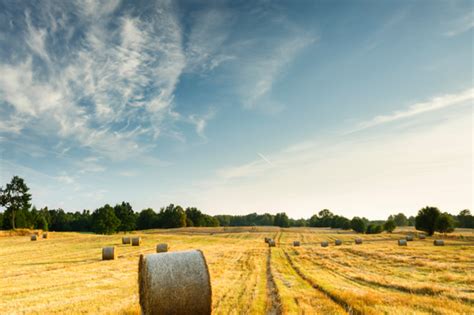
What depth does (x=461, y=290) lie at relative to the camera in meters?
14.3

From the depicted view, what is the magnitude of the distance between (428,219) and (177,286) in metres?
73.5

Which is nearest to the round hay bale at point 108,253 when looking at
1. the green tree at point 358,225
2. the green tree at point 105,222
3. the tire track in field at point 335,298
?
the tire track in field at point 335,298

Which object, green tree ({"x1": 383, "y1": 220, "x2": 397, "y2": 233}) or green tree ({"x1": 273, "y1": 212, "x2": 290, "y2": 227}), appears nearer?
green tree ({"x1": 383, "y1": 220, "x2": 397, "y2": 233})

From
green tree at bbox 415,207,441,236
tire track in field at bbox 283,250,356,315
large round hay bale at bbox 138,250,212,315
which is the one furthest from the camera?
green tree at bbox 415,207,441,236

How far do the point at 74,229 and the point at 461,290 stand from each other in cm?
14514

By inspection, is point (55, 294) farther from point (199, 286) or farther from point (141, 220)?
point (141, 220)

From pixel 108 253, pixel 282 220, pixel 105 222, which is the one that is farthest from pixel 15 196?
pixel 282 220

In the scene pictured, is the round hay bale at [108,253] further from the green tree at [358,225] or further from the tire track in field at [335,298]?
the green tree at [358,225]

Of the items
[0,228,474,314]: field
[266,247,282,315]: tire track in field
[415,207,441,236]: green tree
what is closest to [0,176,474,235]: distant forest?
[415,207,441,236]: green tree

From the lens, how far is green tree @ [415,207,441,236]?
69.7 meters

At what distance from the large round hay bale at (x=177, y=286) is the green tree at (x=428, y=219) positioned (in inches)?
2853

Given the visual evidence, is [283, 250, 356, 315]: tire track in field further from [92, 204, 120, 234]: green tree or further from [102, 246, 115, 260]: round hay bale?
[92, 204, 120, 234]: green tree

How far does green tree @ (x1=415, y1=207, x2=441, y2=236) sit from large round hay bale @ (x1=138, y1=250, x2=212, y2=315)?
7246cm

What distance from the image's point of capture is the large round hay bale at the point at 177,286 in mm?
9812
